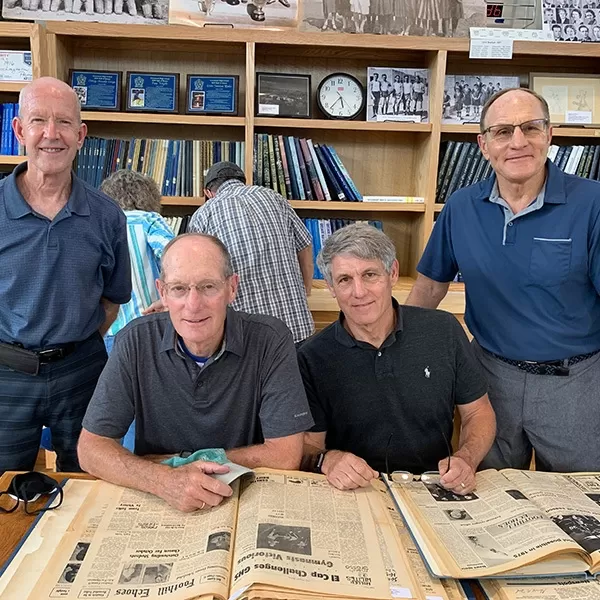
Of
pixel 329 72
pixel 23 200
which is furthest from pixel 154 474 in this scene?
pixel 329 72

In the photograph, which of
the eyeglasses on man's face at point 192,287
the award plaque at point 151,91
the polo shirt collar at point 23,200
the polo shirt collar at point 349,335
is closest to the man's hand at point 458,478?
the polo shirt collar at point 349,335

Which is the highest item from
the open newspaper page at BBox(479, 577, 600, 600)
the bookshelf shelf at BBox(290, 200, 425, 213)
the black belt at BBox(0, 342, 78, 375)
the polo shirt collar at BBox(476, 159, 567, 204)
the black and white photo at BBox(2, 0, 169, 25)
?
the black and white photo at BBox(2, 0, 169, 25)

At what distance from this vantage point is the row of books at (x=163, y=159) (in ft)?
10.2

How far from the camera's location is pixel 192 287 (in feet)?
4.63

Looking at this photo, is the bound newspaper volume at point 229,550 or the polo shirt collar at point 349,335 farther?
the polo shirt collar at point 349,335

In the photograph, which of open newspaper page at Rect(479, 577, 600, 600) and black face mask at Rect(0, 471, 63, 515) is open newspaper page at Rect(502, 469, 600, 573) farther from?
black face mask at Rect(0, 471, 63, 515)

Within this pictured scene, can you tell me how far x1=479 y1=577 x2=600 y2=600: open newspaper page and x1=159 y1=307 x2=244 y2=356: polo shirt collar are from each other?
73 centimetres

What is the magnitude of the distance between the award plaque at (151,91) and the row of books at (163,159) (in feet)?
0.57

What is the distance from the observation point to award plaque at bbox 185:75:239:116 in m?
3.08

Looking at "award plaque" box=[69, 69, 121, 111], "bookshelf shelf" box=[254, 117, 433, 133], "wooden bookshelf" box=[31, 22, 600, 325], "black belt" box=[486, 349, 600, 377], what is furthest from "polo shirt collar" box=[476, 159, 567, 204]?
"award plaque" box=[69, 69, 121, 111]

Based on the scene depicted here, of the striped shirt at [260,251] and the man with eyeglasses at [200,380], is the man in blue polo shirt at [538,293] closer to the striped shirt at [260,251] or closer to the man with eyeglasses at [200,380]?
the man with eyeglasses at [200,380]

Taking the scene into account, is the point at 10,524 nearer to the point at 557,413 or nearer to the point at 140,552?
the point at 140,552

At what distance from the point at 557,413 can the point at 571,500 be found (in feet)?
1.80

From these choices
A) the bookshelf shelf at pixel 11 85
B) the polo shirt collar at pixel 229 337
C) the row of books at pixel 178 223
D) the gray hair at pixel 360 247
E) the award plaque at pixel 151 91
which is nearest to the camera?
the polo shirt collar at pixel 229 337
